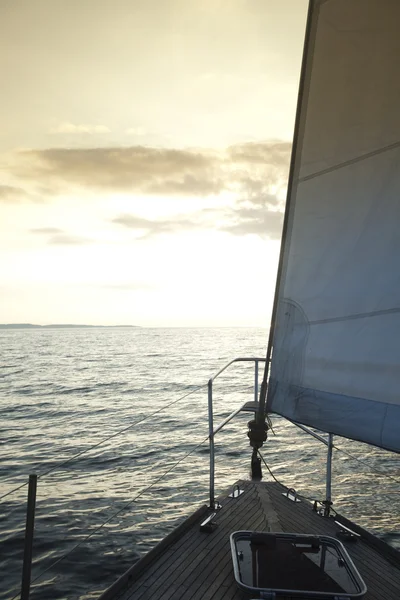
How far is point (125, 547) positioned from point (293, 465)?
22.2 ft

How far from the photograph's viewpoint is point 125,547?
8.04m

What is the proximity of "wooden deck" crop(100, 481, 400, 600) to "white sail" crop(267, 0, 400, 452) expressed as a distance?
1.43m

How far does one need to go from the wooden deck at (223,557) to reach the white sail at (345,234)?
143 cm

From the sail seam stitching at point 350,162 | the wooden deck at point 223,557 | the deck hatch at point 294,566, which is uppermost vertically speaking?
the sail seam stitching at point 350,162

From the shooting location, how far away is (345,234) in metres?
3.20

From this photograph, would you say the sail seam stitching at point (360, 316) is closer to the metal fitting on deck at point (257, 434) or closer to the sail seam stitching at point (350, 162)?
the sail seam stitching at point (350, 162)

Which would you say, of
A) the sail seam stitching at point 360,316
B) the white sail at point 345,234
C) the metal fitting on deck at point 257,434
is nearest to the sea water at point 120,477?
the metal fitting on deck at point 257,434

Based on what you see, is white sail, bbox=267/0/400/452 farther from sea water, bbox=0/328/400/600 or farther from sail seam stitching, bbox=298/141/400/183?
sea water, bbox=0/328/400/600

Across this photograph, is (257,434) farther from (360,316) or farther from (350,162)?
(350,162)

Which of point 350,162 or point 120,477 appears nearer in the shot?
point 350,162

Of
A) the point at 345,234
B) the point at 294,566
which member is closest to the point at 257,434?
the point at 294,566

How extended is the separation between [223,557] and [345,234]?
2.88m

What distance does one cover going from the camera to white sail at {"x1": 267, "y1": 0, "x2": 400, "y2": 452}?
9.63 feet

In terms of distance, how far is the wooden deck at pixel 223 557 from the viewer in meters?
3.50
